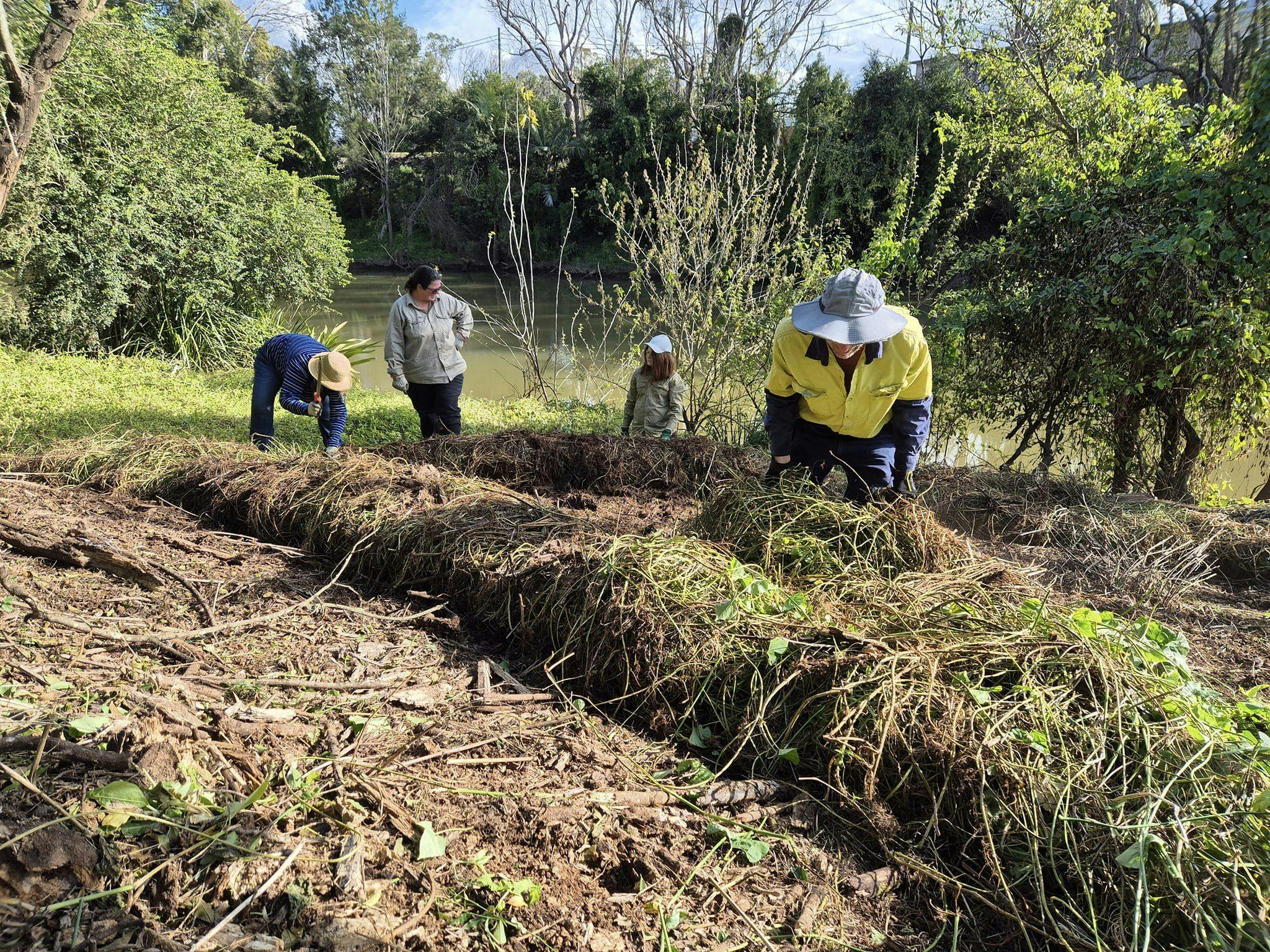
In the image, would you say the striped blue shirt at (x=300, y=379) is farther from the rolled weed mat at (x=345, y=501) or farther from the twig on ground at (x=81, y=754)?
the twig on ground at (x=81, y=754)

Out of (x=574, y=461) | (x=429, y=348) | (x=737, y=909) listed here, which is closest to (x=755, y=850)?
(x=737, y=909)

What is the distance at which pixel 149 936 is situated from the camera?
1.42m

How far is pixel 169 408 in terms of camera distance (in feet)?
24.6

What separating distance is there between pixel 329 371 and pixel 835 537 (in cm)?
353

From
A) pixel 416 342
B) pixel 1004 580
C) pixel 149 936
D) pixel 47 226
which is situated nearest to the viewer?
pixel 149 936

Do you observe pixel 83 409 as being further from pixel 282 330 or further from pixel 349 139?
pixel 349 139

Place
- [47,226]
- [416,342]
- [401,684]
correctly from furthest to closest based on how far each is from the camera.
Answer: [47,226] < [416,342] < [401,684]

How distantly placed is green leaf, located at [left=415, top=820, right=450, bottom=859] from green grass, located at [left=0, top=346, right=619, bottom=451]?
4962 mm

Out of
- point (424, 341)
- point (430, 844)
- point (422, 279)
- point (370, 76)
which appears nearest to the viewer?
point (430, 844)

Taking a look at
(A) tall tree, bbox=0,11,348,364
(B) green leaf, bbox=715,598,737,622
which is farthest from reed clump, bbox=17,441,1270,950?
(A) tall tree, bbox=0,11,348,364

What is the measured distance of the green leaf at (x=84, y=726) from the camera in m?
1.84

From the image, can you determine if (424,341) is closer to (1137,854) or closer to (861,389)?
(861,389)

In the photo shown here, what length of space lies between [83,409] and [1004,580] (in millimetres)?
7875

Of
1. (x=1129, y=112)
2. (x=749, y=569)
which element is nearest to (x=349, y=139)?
(x=1129, y=112)
